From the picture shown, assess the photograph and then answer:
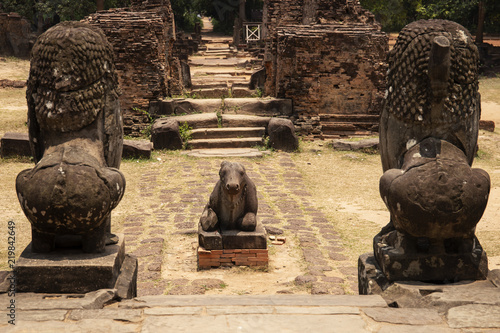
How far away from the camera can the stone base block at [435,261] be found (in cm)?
398

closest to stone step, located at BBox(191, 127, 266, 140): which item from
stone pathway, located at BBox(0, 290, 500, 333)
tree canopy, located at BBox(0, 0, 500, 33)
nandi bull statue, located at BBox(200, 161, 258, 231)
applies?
nandi bull statue, located at BBox(200, 161, 258, 231)

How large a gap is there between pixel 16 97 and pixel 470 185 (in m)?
16.7

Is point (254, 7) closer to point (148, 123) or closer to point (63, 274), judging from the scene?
point (148, 123)

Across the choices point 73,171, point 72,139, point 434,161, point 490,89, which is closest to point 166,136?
point 72,139

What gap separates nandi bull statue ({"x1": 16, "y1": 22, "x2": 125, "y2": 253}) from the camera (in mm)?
3787

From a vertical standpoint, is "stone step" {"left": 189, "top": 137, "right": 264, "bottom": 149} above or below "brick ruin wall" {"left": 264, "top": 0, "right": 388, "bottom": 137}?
below

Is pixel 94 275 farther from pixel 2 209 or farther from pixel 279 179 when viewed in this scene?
pixel 279 179

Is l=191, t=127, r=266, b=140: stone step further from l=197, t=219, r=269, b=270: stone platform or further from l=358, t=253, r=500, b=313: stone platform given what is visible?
l=358, t=253, r=500, b=313: stone platform

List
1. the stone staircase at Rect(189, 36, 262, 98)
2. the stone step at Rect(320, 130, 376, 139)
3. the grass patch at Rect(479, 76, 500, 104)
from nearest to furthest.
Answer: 1. the stone step at Rect(320, 130, 376, 139)
2. the stone staircase at Rect(189, 36, 262, 98)
3. the grass patch at Rect(479, 76, 500, 104)

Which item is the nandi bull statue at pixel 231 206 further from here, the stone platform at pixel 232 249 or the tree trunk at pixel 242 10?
the tree trunk at pixel 242 10

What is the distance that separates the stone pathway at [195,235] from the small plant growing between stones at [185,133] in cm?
126

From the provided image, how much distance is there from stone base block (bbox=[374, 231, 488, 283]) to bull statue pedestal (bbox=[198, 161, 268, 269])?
2.47 m

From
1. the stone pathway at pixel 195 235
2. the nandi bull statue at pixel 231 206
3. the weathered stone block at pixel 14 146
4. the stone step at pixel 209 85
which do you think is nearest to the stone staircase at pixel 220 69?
the stone step at pixel 209 85

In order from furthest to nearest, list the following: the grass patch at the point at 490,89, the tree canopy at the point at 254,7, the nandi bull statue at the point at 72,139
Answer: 1. the tree canopy at the point at 254,7
2. the grass patch at the point at 490,89
3. the nandi bull statue at the point at 72,139
